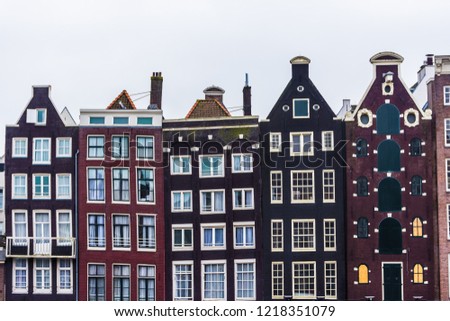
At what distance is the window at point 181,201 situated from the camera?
193ft

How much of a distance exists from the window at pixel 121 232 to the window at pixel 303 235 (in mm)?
8400

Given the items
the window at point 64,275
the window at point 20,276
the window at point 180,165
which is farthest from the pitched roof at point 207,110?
the window at point 20,276

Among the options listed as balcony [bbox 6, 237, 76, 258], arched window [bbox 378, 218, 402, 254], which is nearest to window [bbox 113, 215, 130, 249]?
balcony [bbox 6, 237, 76, 258]

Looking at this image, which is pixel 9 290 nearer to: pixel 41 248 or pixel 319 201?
pixel 41 248

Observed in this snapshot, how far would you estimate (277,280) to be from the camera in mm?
58094

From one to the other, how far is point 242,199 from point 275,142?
10.9 ft

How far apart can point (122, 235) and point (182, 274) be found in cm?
363

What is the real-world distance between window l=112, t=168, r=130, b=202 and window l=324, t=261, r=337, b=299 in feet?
35.0

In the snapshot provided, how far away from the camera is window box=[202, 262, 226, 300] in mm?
58250

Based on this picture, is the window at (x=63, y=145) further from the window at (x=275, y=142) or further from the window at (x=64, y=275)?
the window at (x=275, y=142)

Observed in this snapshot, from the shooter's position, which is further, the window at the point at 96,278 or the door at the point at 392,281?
the window at the point at 96,278

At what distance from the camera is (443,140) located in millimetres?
57500

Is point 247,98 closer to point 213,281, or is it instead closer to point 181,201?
point 181,201

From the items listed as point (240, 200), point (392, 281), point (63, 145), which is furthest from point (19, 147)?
point (392, 281)
